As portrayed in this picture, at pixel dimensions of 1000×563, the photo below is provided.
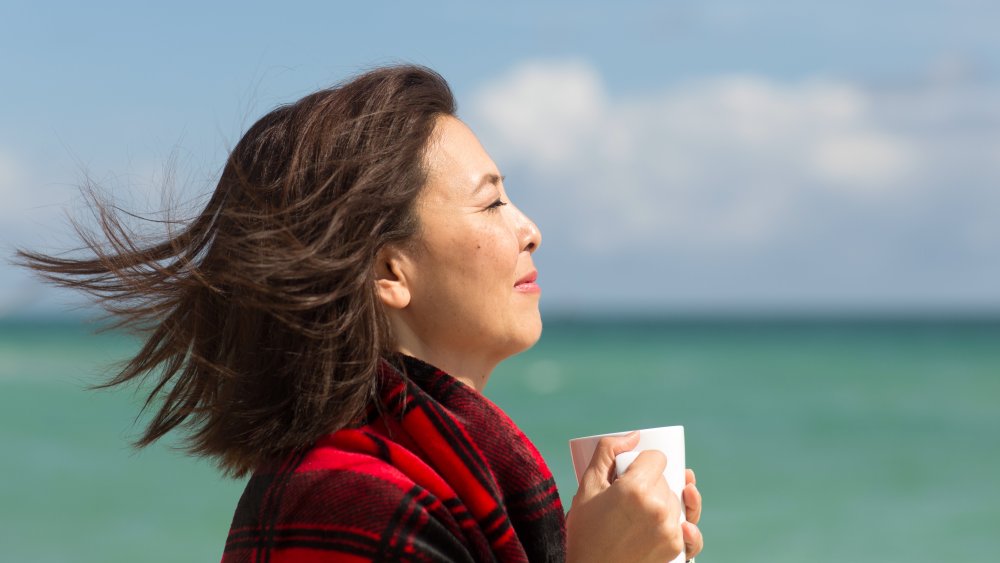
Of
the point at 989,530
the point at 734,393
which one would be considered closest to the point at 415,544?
the point at 989,530

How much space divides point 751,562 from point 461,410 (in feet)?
26.4

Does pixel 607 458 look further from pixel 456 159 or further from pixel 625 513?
pixel 456 159

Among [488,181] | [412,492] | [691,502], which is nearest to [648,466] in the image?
[691,502]

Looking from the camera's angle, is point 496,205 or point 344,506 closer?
point 344,506

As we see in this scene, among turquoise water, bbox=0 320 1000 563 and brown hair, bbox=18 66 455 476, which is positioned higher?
turquoise water, bbox=0 320 1000 563

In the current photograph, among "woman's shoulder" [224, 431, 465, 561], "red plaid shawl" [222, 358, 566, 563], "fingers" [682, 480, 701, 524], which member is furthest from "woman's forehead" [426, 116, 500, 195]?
"fingers" [682, 480, 701, 524]

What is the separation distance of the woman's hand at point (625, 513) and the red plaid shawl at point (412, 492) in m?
0.08

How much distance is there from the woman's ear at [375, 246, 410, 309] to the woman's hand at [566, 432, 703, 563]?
474mm

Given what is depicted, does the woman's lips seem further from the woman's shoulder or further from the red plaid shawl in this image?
the woman's shoulder

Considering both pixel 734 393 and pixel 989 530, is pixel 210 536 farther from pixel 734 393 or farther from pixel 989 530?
pixel 734 393

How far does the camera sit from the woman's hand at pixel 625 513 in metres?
1.94

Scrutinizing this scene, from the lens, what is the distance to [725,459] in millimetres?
15008

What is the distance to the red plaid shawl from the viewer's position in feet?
6.06

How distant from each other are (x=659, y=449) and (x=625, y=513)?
0.16 metres
